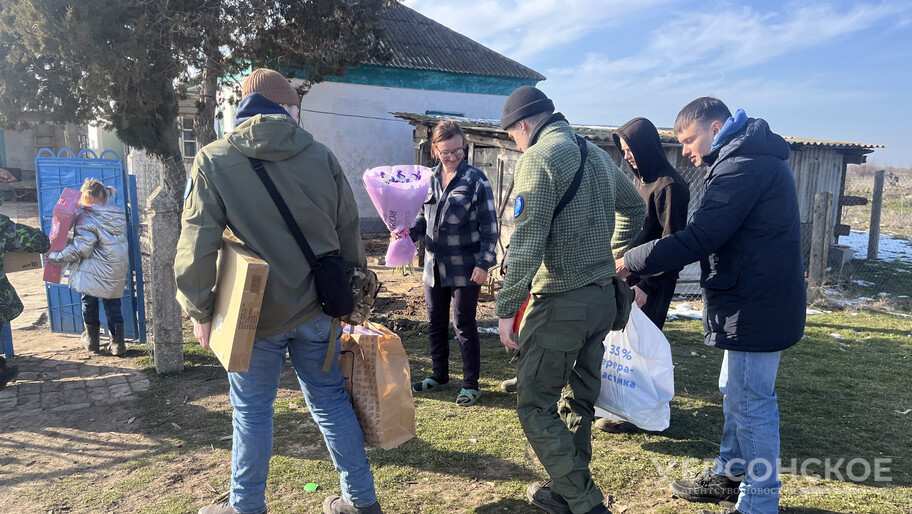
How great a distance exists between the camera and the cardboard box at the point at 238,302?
2127mm

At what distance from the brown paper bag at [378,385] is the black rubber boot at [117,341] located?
372 cm

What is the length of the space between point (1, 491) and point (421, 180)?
14.3 ft

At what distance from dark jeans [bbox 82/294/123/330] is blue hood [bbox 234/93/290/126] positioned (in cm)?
380

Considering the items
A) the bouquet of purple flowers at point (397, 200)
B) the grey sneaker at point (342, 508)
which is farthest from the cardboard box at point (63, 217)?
the grey sneaker at point (342, 508)

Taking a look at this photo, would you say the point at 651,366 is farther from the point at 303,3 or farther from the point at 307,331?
the point at 303,3

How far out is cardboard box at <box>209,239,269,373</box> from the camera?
2127 millimetres

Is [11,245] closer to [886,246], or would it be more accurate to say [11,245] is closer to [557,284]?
[557,284]

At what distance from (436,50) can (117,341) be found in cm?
1257

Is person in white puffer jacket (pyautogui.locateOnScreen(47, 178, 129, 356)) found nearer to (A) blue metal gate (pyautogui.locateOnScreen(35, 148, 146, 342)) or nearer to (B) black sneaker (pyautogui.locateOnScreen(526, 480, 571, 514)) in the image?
(A) blue metal gate (pyautogui.locateOnScreen(35, 148, 146, 342))

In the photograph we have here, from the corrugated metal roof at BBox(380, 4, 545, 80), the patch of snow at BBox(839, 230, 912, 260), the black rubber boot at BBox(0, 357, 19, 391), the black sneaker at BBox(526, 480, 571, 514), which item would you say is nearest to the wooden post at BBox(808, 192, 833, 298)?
the patch of snow at BBox(839, 230, 912, 260)

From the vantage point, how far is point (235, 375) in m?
2.38

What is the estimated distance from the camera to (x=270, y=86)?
8.13ft

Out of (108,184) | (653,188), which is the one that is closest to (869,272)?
(653,188)

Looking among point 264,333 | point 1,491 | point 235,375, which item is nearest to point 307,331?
point 264,333
